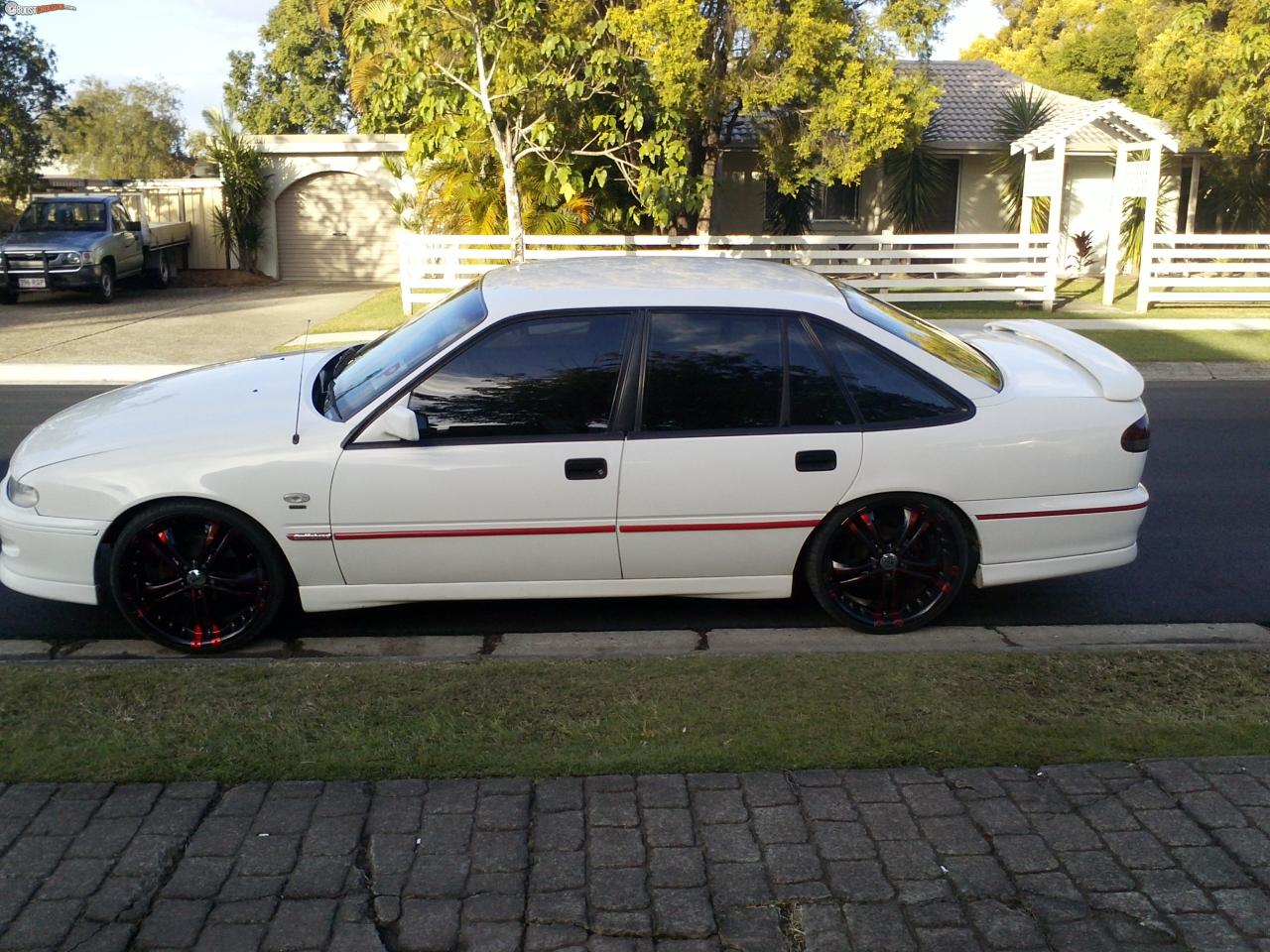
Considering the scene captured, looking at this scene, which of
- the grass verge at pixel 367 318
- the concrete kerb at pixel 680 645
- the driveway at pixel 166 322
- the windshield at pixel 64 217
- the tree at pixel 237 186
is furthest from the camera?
the tree at pixel 237 186

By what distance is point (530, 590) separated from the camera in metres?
5.49

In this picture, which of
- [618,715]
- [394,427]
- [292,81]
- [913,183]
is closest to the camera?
[618,715]

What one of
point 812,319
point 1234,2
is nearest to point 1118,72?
point 1234,2

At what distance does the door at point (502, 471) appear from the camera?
526 cm

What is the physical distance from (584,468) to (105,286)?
1941 centimetres

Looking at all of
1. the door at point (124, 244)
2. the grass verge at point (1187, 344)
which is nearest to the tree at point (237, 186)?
the door at point (124, 244)

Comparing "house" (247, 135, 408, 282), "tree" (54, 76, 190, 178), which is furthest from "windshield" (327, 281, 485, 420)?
"tree" (54, 76, 190, 178)

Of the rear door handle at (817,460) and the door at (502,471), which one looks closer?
the door at (502,471)

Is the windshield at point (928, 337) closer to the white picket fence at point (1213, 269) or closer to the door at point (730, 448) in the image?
the door at point (730, 448)

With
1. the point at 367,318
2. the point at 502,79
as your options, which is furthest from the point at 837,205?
the point at 367,318

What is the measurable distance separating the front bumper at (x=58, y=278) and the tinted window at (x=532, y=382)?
60.5ft

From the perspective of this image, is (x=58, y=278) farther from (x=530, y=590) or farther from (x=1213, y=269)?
(x=530, y=590)

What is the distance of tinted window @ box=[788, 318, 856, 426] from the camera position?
545 centimetres

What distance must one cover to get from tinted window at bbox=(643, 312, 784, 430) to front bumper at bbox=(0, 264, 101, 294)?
1874 cm
